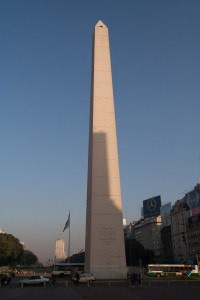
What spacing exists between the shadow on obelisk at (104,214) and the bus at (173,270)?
14149 mm

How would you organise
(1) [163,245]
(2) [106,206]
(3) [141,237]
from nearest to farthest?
(2) [106,206] → (1) [163,245] → (3) [141,237]

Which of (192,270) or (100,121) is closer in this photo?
(100,121)

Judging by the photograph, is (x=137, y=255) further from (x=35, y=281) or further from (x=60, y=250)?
(x=60, y=250)

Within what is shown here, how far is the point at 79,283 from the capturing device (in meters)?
24.0

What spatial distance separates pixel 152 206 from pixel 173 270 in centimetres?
6722

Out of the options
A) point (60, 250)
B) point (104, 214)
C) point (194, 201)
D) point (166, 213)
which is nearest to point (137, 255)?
point (194, 201)

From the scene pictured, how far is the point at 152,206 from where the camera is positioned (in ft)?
344

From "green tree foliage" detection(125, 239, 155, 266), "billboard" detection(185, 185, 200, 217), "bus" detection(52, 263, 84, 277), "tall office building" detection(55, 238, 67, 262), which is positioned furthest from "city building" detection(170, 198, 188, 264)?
"tall office building" detection(55, 238, 67, 262)

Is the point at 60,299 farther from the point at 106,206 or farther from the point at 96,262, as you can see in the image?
the point at 106,206

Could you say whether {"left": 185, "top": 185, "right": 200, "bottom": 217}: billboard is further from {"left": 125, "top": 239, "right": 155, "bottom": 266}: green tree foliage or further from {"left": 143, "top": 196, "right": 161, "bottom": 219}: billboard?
{"left": 143, "top": 196, "right": 161, "bottom": 219}: billboard

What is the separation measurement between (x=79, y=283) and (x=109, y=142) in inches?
588

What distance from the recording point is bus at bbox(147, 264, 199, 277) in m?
37.2

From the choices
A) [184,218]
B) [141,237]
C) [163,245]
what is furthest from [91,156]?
[141,237]

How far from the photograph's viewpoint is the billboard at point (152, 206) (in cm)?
10219
